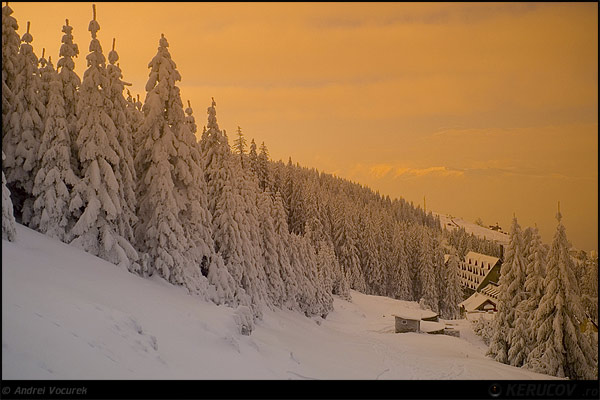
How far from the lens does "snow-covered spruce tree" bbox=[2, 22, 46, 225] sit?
19047 mm

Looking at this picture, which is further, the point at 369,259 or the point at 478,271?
the point at 478,271

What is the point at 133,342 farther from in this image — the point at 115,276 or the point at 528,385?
the point at 528,385

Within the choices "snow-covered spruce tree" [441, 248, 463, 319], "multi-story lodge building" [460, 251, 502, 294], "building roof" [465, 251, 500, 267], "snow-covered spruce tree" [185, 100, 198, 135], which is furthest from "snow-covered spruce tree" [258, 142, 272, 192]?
"building roof" [465, 251, 500, 267]

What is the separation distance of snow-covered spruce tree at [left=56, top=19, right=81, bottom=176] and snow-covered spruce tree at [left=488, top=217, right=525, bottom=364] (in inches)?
1052

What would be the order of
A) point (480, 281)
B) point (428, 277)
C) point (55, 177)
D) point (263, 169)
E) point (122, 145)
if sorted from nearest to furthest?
point (55, 177), point (122, 145), point (263, 169), point (428, 277), point (480, 281)

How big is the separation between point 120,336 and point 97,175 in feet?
36.4

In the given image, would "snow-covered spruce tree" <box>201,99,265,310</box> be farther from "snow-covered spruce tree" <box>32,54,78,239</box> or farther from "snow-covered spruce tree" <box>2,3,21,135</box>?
"snow-covered spruce tree" <box>2,3,21,135</box>

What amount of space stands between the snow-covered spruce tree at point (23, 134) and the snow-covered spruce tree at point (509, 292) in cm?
2830

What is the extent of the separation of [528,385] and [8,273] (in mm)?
11415

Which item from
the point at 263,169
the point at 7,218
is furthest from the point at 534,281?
the point at 263,169

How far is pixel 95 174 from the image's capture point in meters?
18.6

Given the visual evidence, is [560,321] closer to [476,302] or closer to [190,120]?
[190,120]

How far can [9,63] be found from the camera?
1905cm

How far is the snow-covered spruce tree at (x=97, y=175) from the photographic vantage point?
18.2 metres
